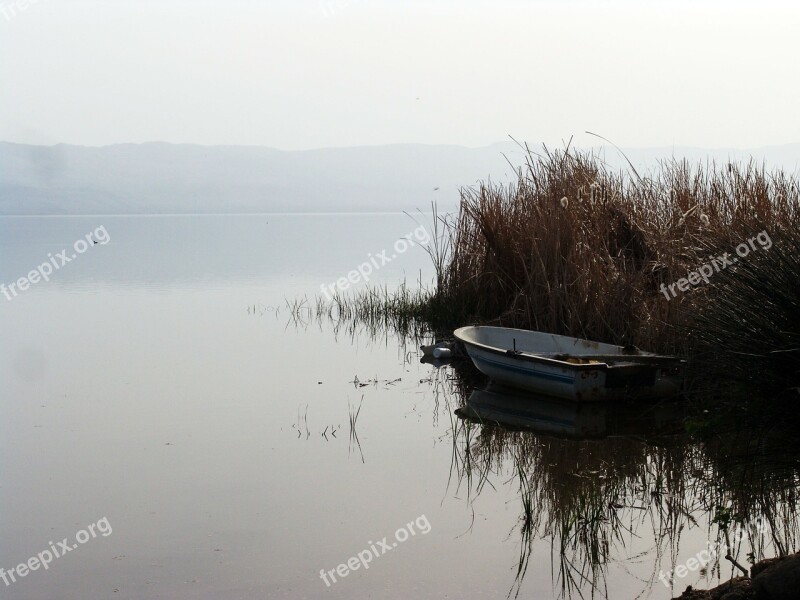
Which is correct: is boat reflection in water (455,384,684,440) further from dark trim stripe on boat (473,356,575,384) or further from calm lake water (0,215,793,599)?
dark trim stripe on boat (473,356,575,384)

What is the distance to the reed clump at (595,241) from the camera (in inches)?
360

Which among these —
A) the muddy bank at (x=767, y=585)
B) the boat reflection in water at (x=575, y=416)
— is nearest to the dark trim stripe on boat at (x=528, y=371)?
the boat reflection in water at (x=575, y=416)

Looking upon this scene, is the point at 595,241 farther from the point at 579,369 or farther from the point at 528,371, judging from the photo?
the point at 579,369

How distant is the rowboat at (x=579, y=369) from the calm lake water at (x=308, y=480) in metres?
0.18

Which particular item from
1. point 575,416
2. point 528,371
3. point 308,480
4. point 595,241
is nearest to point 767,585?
point 308,480

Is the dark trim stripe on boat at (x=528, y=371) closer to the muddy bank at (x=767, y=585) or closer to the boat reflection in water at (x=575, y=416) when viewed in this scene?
the boat reflection in water at (x=575, y=416)

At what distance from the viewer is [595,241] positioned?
32.7 ft

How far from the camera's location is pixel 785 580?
3.57 meters

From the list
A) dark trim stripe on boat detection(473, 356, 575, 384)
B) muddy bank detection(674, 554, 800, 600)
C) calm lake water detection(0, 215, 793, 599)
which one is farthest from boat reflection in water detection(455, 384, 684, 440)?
muddy bank detection(674, 554, 800, 600)

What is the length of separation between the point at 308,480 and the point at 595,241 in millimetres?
4735

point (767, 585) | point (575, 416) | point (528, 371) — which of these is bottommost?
point (575, 416)

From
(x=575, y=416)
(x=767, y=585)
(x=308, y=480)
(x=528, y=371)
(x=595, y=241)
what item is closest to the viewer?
(x=767, y=585)

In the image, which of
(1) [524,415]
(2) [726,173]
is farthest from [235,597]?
(2) [726,173]

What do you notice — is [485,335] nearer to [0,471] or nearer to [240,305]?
[0,471]
